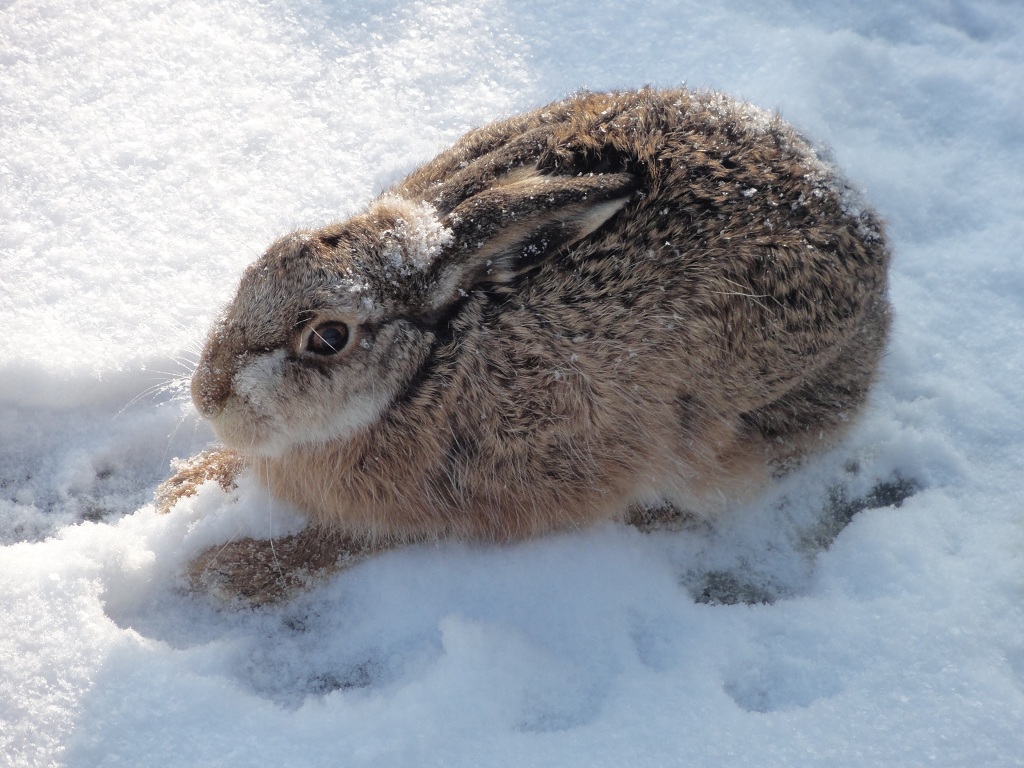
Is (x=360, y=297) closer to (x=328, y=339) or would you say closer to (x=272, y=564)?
(x=328, y=339)

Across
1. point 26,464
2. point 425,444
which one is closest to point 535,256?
point 425,444

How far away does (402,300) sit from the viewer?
104 inches

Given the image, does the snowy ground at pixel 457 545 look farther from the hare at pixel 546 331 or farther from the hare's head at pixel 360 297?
the hare's head at pixel 360 297

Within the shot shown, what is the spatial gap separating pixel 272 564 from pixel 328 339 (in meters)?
0.80

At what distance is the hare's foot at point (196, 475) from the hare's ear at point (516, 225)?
998mm

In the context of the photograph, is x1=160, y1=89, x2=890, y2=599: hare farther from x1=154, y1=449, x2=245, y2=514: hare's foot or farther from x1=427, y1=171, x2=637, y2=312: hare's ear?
x1=154, y1=449, x2=245, y2=514: hare's foot

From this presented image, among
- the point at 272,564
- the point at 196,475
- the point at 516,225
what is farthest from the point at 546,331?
the point at 196,475

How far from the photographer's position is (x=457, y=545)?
2.90 metres

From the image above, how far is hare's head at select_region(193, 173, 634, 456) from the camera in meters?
2.56

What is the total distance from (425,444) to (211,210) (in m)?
1.64

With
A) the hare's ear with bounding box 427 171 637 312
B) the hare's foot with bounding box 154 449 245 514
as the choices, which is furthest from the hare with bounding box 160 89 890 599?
the hare's foot with bounding box 154 449 245 514

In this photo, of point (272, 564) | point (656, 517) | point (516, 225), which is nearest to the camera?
point (516, 225)

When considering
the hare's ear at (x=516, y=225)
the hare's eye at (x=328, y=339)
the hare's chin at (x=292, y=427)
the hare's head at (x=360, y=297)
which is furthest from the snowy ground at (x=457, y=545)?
the hare's ear at (x=516, y=225)

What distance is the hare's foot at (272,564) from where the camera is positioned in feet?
9.17
